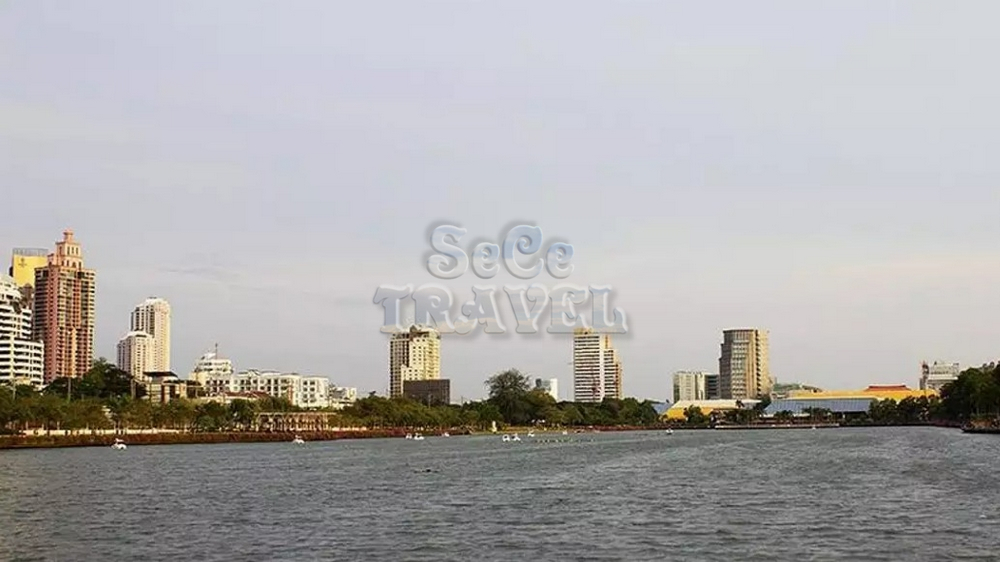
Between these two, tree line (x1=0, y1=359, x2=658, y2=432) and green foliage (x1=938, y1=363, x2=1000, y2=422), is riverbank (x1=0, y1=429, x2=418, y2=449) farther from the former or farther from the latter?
green foliage (x1=938, y1=363, x2=1000, y2=422)

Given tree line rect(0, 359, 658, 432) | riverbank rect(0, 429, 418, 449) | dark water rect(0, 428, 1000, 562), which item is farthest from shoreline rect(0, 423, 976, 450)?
dark water rect(0, 428, 1000, 562)

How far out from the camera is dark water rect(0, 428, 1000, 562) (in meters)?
31.6

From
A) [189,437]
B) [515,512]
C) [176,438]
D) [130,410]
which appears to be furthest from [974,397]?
[515,512]

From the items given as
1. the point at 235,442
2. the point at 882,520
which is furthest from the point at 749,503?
the point at 235,442

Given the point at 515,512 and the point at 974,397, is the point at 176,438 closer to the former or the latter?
the point at 974,397

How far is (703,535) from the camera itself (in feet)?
112

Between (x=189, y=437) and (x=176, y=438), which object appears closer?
(x=176, y=438)

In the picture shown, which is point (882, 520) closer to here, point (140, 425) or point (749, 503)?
point (749, 503)

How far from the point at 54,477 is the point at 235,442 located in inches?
3274

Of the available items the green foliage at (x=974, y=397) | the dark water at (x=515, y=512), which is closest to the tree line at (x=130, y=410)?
the dark water at (x=515, y=512)

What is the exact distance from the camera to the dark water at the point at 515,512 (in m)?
31.6

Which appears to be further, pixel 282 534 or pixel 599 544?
pixel 282 534

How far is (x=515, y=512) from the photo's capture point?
41.6m

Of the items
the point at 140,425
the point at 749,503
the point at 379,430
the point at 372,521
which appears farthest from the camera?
the point at 379,430
